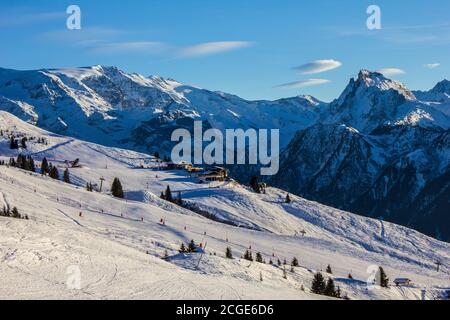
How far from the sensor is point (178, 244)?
180ft

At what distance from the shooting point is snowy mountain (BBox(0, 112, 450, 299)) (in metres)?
30.4

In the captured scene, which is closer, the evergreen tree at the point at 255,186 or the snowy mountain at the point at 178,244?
the snowy mountain at the point at 178,244

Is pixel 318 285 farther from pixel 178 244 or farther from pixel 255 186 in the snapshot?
pixel 255 186

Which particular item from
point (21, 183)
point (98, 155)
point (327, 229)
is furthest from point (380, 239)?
point (98, 155)

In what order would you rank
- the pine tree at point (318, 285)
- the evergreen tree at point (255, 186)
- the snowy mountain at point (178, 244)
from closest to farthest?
the snowy mountain at point (178, 244) → the pine tree at point (318, 285) → the evergreen tree at point (255, 186)

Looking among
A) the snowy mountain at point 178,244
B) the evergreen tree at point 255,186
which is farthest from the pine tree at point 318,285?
the evergreen tree at point 255,186

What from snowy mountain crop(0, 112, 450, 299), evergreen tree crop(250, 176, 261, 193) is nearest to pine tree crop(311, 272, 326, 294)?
snowy mountain crop(0, 112, 450, 299)

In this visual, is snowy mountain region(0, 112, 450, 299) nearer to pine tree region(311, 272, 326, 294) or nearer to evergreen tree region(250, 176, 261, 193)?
pine tree region(311, 272, 326, 294)

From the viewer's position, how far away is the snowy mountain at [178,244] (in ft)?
99.6

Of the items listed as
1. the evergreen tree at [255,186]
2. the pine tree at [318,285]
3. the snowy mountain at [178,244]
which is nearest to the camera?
the snowy mountain at [178,244]

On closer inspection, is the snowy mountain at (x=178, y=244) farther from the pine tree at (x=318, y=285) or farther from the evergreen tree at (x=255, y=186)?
the evergreen tree at (x=255, y=186)
